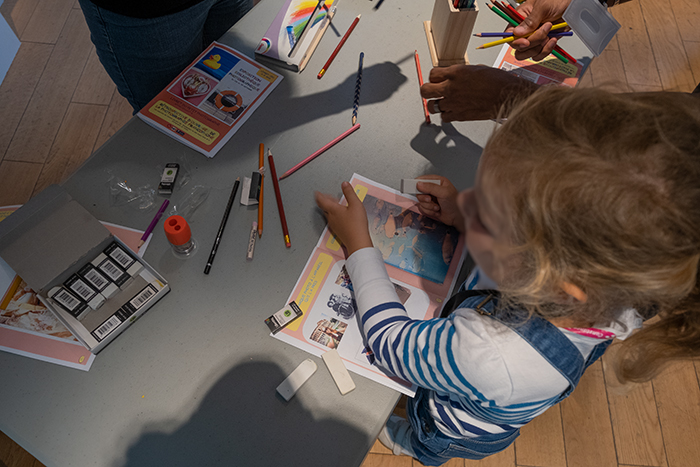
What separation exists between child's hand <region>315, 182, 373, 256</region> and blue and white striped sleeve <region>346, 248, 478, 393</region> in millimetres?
28

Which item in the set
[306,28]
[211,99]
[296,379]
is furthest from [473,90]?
[296,379]

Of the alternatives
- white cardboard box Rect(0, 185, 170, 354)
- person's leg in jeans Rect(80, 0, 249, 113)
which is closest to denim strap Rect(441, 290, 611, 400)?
white cardboard box Rect(0, 185, 170, 354)

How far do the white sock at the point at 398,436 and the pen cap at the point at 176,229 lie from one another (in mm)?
842

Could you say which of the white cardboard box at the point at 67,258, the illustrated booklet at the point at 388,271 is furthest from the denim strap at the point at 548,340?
the white cardboard box at the point at 67,258

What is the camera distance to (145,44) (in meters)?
0.98

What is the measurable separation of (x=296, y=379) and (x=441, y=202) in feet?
1.47

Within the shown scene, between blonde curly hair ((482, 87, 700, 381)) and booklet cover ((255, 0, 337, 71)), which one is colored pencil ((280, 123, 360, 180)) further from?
blonde curly hair ((482, 87, 700, 381))

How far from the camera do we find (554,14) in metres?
0.99

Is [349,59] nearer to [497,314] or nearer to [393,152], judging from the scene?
[393,152]

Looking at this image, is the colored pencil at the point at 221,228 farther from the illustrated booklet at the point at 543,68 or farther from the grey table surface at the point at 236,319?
the illustrated booklet at the point at 543,68

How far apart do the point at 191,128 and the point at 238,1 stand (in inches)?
18.5

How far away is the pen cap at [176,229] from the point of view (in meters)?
0.74

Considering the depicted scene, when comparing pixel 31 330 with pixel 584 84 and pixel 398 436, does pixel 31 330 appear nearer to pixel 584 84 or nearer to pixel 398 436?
pixel 398 436

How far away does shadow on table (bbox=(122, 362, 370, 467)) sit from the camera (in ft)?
2.18
